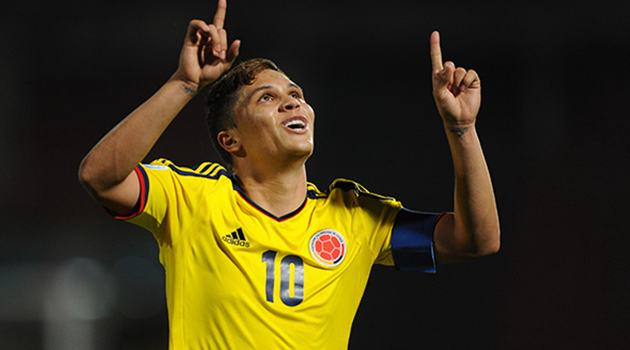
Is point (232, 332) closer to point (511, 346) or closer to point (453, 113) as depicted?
point (453, 113)

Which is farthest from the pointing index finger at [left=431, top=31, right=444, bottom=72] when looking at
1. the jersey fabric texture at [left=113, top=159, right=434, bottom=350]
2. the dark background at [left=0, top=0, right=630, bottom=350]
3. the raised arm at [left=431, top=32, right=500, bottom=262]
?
the dark background at [left=0, top=0, right=630, bottom=350]

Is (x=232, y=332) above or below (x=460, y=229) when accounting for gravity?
below

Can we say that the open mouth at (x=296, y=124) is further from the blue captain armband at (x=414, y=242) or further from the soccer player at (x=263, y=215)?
the blue captain armband at (x=414, y=242)

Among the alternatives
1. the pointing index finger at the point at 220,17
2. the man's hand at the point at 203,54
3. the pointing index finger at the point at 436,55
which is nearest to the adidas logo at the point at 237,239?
the man's hand at the point at 203,54

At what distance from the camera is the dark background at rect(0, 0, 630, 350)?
2934mm

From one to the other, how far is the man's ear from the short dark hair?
0.02 meters

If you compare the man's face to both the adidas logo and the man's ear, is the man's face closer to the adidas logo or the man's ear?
the man's ear

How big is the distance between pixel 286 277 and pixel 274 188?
217mm

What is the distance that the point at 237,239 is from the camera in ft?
4.22

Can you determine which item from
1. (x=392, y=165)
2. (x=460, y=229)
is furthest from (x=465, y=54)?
(x=460, y=229)

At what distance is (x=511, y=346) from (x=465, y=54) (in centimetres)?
152

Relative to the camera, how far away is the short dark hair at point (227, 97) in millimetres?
1487

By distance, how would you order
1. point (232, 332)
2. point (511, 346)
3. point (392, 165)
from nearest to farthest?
point (232, 332)
point (511, 346)
point (392, 165)

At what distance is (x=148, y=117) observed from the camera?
43.3 inches
